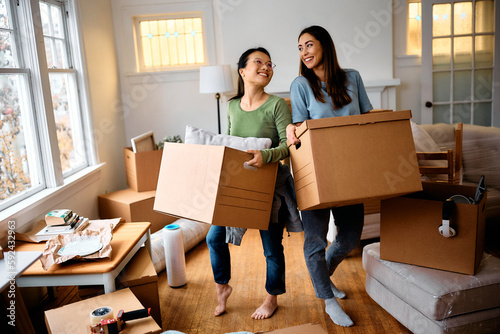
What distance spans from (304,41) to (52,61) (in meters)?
1.95

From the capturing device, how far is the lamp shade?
13.0 feet

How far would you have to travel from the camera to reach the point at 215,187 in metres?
1.67

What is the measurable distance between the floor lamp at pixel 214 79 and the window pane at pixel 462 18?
231 cm

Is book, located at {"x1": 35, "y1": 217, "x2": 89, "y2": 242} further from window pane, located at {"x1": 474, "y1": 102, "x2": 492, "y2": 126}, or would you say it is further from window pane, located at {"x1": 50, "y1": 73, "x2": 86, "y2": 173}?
window pane, located at {"x1": 474, "y1": 102, "x2": 492, "y2": 126}

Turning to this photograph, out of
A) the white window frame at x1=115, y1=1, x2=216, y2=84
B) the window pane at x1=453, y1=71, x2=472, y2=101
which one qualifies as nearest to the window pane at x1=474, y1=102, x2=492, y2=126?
the window pane at x1=453, y1=71, x2=472, y2=101

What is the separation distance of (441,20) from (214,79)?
232cm

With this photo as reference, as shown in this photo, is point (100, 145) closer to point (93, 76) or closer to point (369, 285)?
point (93, 76)

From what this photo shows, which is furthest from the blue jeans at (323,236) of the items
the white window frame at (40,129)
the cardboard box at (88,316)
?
the white window frame at (40,129)

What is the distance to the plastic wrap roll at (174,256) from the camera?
101 inches

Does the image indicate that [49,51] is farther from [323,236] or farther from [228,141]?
[323,236]

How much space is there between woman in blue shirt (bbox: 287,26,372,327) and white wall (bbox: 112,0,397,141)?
2271mm

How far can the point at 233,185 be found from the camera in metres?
1.73

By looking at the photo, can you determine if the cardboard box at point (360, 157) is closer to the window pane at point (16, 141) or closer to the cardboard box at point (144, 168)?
the window pane at point (16, 141)

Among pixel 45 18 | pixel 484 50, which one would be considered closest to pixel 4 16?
pixel 45 18
